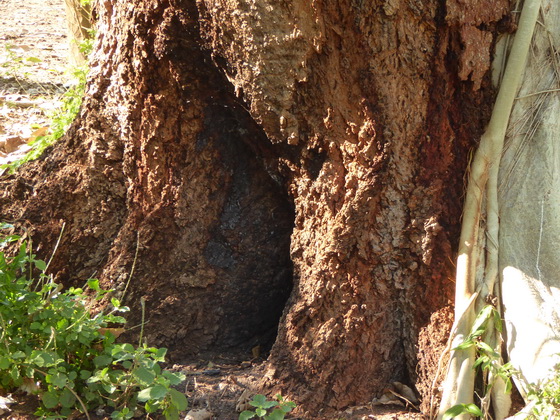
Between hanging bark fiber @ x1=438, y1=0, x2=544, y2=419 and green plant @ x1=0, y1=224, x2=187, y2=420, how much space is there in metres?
1.10

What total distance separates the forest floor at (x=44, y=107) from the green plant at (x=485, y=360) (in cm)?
29

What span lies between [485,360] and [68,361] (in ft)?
5.55

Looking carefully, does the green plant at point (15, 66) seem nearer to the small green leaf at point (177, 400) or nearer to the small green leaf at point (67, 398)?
the small green leaf at point (67, 398)

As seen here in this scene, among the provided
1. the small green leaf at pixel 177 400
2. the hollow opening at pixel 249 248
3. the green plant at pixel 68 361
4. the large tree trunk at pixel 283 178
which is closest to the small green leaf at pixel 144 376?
the green plant at pixel 68 361

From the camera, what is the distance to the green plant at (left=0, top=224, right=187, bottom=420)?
245 centimetres

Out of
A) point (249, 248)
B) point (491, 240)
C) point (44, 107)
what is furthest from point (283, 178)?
point (44, 107)

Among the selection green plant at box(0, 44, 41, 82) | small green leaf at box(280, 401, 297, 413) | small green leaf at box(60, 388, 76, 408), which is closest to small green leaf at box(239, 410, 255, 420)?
small green leaf at box(280, 401, 297, 413)

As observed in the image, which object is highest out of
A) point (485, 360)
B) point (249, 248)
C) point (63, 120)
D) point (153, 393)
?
point (63, 120)

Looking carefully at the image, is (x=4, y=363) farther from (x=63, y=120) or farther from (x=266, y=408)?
(x=63, y=120)

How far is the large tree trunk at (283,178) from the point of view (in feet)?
8.31

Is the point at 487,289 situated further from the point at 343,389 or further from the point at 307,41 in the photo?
the point at 307,41

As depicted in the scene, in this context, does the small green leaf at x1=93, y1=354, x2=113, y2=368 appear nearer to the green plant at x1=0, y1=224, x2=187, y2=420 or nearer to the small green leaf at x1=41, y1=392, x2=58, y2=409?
the green plant at x1=0, y1=224, x2=187, y2=420

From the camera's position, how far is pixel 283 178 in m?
3.04

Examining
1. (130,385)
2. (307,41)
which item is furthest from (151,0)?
(130,385)
